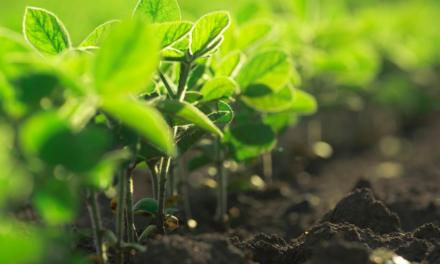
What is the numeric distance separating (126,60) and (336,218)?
3.46ft

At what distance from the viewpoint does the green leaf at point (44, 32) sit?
1794 millimetres

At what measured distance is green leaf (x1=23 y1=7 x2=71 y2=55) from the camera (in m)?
1.79

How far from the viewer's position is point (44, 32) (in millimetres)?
1794

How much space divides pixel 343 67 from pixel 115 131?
2175mm

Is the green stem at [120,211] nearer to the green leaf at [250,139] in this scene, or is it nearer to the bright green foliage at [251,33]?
the green leaf at [250,139]

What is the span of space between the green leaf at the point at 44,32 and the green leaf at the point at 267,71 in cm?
69

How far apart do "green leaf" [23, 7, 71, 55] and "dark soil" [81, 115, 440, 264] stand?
50cm

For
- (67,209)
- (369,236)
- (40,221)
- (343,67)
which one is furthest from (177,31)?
(343,67)

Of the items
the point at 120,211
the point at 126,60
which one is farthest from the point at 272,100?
the point at 126,60

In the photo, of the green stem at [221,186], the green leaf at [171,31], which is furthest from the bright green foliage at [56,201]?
the green stem at [221,186]

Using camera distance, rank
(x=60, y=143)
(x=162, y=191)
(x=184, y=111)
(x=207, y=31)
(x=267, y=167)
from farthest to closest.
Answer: (x=267, y=167), (x=162, y=191), (x=207, y=31), (x=184, y=111), (x=60, y=143)

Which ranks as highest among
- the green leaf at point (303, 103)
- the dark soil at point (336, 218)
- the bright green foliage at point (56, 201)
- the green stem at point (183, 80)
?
the green stem at point (183, 80)

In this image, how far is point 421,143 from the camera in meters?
5.12

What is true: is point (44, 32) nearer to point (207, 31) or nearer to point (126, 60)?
point (207, 31)
